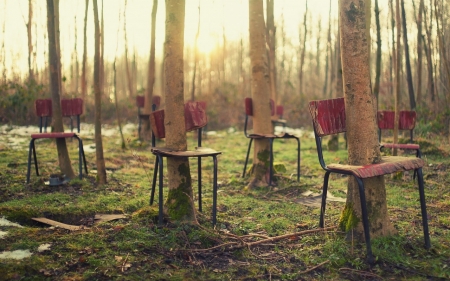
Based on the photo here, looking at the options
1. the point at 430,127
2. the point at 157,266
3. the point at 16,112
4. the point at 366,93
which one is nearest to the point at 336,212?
the point at 366,93

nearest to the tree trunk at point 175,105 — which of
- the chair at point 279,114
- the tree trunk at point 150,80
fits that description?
the chair at point 279,114

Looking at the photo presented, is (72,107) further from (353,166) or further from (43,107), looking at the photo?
(353,166)

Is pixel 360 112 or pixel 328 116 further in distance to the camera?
pixel 328 116

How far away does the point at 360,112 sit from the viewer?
3217 mm

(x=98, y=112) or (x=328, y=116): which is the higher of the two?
(x=98, y=112)

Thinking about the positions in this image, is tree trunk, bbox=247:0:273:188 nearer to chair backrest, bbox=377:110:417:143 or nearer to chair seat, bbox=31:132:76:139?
chair backrest, bbox=377:110:417:143

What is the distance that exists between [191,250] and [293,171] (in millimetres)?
4343

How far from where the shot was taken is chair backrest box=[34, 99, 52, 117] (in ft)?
22.1

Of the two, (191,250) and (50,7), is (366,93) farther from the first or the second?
(50,7)

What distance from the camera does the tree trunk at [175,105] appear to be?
3631mm

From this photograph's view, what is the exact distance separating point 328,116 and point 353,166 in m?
0.49

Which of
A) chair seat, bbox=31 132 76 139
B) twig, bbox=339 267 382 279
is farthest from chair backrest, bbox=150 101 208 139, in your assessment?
twig, bbox=339 267 382 279

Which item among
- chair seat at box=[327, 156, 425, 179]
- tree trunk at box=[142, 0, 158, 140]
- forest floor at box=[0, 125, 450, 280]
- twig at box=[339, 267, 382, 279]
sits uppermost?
tree trunk at box=[142, 0, 158, 140]

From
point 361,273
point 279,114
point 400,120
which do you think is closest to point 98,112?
point 361,273
